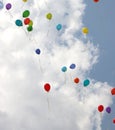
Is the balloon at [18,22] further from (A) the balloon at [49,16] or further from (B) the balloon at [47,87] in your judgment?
(B) the balloon at [47,87]

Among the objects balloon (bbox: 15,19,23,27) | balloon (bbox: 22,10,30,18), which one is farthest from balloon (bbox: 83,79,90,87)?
balloon (bbox: 22,10,30,18)

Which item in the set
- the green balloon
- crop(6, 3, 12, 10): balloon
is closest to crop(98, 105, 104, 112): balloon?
the green balloon

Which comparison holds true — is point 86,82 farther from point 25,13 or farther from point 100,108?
point 25,13

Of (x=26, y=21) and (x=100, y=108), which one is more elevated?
(x=26, y=21)

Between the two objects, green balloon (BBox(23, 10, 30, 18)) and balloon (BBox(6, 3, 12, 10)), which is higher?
balloon (BBox(6, 3, 12, 10))

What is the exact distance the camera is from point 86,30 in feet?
64.5

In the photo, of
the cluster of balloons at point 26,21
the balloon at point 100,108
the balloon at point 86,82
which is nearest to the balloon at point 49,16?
the cluster of balloons at point 26,21

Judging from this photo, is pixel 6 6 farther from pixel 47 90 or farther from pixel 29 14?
pixel 47 90

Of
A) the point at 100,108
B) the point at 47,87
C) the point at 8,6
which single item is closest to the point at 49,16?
the point at 8,6

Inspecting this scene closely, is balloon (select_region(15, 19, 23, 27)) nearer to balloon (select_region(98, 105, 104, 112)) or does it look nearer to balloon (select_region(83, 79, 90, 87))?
balloon (select_region(83, 79, 90, 87))

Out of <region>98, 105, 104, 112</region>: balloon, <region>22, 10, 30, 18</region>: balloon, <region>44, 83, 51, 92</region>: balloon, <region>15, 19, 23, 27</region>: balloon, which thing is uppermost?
<region>22, 10, 30, 18</region>: balloon

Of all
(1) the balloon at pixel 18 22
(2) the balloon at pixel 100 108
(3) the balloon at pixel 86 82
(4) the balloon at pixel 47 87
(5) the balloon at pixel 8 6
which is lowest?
(2) the balloon at pixel 100 108

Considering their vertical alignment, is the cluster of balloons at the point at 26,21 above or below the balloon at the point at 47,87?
above

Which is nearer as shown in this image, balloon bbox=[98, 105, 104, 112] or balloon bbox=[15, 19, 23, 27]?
balloon bbox=[15, 19, 23, 27]
